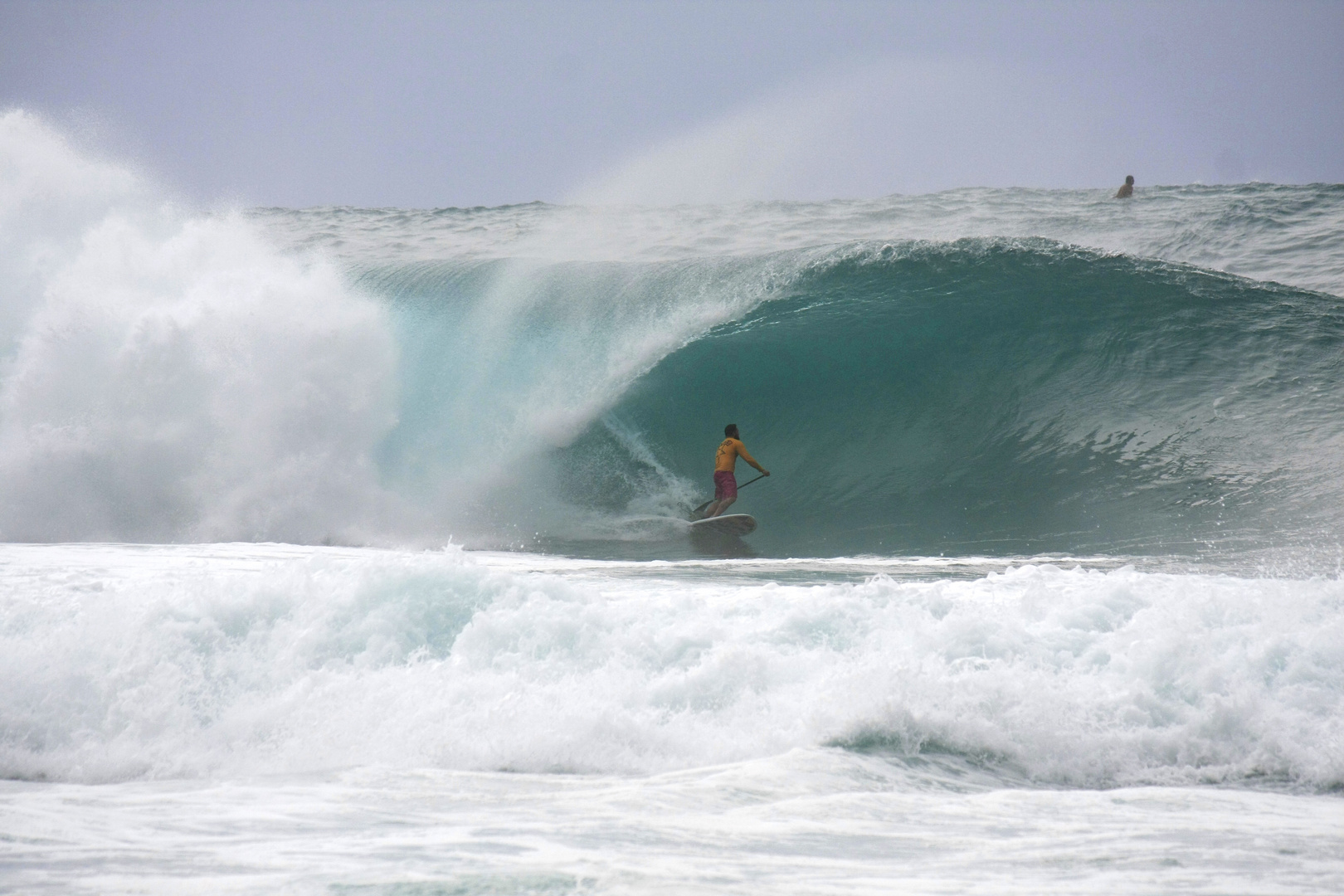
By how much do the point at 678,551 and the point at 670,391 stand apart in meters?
3.70

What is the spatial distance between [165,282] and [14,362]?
185cm

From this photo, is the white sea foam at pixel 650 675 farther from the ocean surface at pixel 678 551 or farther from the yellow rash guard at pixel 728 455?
the yellow rash guard at pixel 728 455

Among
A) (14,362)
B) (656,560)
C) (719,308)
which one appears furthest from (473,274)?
(656,560)

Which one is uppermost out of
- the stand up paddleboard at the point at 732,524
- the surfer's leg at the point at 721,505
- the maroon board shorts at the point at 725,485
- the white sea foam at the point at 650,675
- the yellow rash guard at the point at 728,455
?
the yellow rash guard at the point at 728,455

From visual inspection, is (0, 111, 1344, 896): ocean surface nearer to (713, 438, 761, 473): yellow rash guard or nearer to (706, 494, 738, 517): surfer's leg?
(706, 494, 738, 517): surfer's leg

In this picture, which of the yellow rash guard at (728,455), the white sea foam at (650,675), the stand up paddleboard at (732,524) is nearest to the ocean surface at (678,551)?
the white sea foam at (650,675)

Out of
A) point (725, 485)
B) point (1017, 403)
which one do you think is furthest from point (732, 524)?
point (1017, 403)

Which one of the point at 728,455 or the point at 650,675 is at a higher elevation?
the point at 728,455

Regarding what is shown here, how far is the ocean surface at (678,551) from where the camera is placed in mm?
3057

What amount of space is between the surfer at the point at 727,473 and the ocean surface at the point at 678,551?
496 millimetres

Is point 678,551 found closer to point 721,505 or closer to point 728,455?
point 721,505

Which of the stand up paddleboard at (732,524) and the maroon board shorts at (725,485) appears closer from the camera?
the stand up paddleboard at (732,524)

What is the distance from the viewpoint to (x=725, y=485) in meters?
9.90

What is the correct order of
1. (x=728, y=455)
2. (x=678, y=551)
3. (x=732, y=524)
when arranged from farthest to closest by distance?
(x=728, y=455)
(x=732, y=524)
(x=678, y=551)
